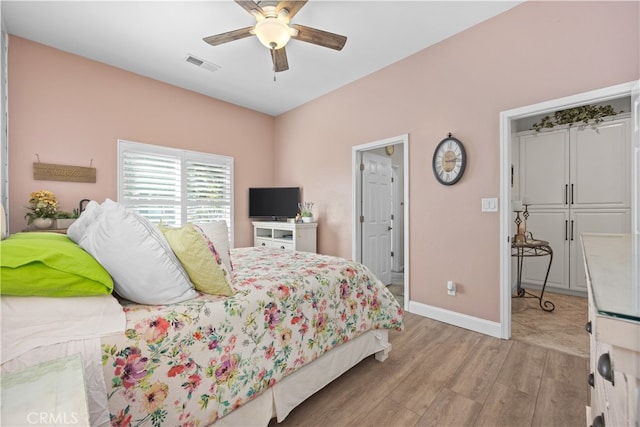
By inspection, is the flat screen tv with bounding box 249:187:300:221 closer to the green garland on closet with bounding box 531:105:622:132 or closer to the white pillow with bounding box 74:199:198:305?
the white pillow with bounding box 74:199:198:305

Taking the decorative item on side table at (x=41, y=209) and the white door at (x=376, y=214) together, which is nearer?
the decorative item on side table at (x=41, y=209)

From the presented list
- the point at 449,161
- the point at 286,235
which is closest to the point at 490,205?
the point at 449,161

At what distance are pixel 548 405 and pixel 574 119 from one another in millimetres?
3692

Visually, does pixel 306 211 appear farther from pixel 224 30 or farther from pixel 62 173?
pixel 62 173

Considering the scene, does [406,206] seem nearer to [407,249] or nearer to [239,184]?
[407,249]

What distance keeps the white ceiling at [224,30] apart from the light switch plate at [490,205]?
1.71m

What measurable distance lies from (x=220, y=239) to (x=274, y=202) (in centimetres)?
293

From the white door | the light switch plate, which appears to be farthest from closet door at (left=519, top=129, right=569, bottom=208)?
the white door

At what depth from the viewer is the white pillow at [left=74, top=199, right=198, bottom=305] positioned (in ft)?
3.64

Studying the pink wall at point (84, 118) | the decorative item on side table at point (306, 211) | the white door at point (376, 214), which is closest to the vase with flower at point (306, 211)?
the decorative item on side table at point (306, 211)

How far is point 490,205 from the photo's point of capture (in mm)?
2551

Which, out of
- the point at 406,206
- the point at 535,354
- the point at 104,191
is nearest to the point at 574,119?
the point at 406,206
